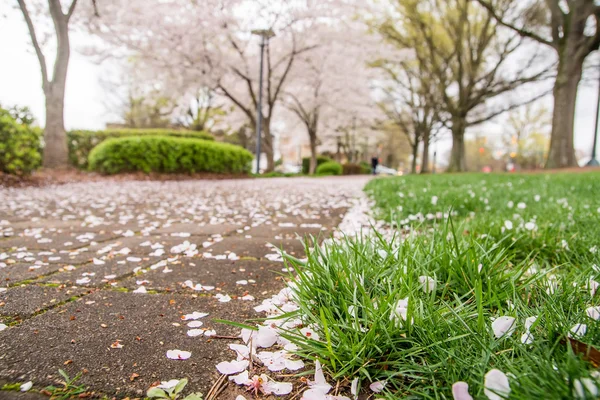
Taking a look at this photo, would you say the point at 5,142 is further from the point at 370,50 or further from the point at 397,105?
the point at 397,105

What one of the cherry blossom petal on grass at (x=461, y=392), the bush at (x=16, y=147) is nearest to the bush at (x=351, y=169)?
the bush at (x=16, y=147)

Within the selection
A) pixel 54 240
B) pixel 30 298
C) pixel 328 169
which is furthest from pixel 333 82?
pixel 30 298

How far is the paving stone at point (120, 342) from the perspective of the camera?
939 mm

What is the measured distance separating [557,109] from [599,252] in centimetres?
1238

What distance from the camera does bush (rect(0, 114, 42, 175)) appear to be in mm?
6316

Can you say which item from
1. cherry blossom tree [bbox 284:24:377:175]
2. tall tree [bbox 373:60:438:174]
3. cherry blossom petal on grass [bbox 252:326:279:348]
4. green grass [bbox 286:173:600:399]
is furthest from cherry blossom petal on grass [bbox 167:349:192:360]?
tall tree [bbox 373:60:438:174]

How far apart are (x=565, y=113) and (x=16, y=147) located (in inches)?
595

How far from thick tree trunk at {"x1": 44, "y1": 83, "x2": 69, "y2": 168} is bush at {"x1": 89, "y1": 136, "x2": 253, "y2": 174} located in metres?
0.96

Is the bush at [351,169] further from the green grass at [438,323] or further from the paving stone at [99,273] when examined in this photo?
the green grass at [438,323]

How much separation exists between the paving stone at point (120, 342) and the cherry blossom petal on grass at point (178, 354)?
1cm

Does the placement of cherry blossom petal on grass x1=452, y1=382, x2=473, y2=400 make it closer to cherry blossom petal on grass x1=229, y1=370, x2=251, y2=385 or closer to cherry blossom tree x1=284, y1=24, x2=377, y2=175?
cherry blossom petal on grass x1=229, y1=370, x2=251, y2=385

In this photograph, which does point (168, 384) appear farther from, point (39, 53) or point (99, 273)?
point (39, 53)

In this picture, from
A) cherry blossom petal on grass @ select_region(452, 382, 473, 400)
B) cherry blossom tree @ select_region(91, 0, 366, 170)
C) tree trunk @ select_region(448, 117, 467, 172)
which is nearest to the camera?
cherry blossom petal on grass @ select_region(452, 382, 473, 400)

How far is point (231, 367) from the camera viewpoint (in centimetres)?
99
